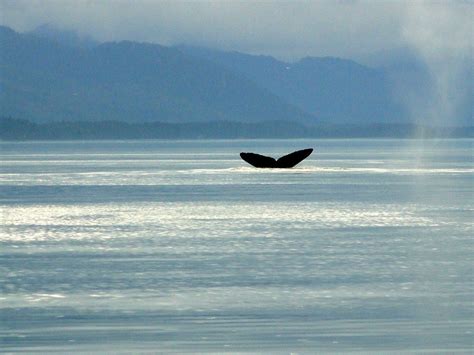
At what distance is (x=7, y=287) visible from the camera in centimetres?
3050

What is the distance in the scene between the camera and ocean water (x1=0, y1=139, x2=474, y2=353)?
23438mm

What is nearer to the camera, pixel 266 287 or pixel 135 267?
pixel 266 287

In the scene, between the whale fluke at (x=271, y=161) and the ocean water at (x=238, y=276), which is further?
the whale fluke at (x=271, y=161)

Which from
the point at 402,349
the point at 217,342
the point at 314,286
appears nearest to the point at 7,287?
the point at 314,286

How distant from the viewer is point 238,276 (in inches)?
1266

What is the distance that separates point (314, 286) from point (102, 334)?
7.80 m

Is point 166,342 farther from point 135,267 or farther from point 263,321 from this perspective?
point 135,267

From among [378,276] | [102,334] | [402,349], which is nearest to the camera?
[402,349]

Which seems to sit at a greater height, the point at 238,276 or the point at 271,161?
the point at 271,161

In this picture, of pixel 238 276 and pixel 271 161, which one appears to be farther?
pixel 271 161

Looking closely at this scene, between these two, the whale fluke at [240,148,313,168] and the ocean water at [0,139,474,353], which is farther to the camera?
the whale fluke at [240,148,313,168]

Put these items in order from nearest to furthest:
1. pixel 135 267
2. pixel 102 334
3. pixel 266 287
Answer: pixel 102 334, pixel 266 287, pixel 135 267

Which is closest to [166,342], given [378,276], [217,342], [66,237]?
[217,342]

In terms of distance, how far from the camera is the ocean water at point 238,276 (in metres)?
23.4
